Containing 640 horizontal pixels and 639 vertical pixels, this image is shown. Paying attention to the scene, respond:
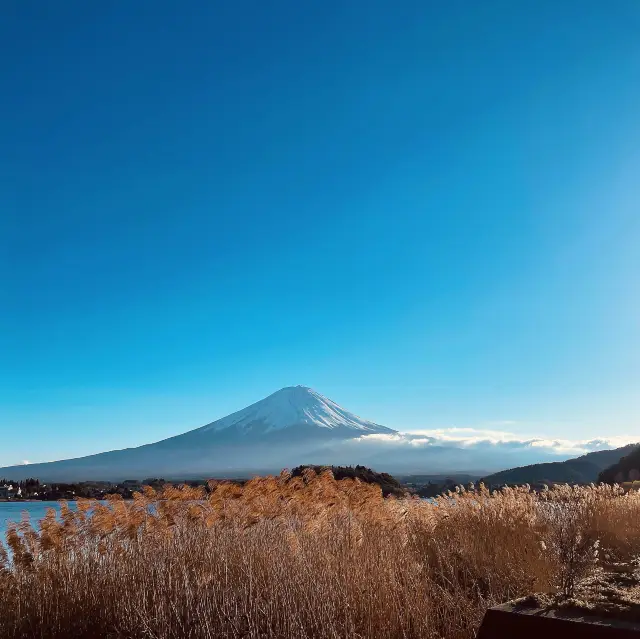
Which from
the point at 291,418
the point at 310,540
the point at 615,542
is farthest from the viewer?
the point at 291,418

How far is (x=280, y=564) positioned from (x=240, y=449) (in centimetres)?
7056

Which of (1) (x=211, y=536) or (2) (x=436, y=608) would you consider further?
(1) (x=211, y=536)

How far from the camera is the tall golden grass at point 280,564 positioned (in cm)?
433

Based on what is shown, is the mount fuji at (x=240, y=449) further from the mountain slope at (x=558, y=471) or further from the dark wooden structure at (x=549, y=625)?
the dark wooden structure at (x=549, y=625)

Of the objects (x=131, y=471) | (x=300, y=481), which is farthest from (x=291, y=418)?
(x=300, y=481)

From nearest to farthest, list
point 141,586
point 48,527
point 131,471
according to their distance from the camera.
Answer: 1. point 141,586
2. point 48,527
3. point 131,471

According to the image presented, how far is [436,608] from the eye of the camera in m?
4.57

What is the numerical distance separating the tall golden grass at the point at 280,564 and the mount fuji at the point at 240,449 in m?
60.3

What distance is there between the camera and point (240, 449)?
7338 cm

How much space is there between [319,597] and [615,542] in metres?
5.70

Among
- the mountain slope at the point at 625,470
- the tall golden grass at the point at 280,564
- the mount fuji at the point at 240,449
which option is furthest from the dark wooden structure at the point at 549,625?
the mount fuji at the point at 240,449

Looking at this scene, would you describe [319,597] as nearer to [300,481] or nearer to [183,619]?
[183,619]

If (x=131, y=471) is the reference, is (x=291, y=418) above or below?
above

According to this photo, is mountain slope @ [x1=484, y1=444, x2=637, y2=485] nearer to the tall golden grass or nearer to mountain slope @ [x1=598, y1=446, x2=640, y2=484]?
mountain slope @ [x1=598, y1=446, x2=640, y2=484]
